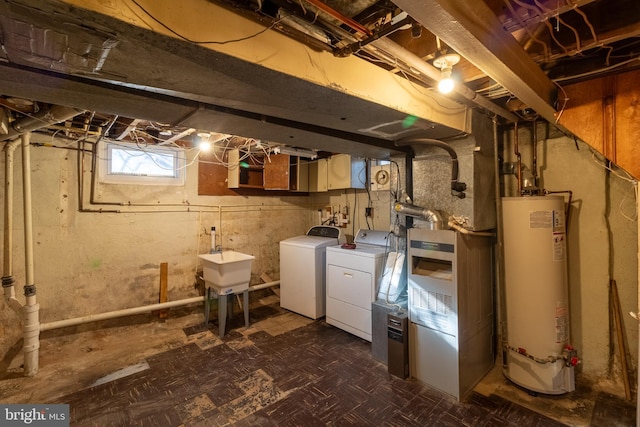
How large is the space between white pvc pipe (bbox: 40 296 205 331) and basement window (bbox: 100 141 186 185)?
145cm

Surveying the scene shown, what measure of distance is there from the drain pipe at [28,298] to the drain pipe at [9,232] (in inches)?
4.2

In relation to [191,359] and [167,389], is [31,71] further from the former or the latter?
[191,359]

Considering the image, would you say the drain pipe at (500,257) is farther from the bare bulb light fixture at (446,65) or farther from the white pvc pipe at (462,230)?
the bare bulb light fixture at (446,65)

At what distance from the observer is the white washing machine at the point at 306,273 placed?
11.8 ft

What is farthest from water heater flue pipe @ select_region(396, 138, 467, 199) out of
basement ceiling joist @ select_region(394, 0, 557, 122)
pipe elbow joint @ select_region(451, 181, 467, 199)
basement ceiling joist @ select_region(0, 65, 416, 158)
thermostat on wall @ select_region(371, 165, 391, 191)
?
thermostat on wall @ select_region(371, 165, 391, 191)

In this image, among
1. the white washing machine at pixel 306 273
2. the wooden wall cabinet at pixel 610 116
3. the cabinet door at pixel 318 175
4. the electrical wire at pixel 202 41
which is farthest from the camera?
the cabinet door at pixel 318 175

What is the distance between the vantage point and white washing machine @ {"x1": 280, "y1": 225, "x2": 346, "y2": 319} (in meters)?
3.59

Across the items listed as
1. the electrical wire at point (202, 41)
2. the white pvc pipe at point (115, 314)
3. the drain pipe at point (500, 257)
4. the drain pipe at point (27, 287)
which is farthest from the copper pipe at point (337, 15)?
the white pvc pipe at point (115, 314)

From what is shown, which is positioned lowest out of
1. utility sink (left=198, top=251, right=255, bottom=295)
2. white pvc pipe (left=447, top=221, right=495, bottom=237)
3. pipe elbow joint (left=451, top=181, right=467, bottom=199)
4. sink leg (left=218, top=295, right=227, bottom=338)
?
sink leg (left=218, top=295, right=227, bottom=338)

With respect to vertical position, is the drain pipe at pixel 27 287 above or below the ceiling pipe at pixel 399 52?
below

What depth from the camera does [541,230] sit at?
83.9 inches

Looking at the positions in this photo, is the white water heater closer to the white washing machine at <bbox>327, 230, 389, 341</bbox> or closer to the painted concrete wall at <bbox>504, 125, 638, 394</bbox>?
the painted concrete wall at <bbox>504, 125, 638, 394</bbox>

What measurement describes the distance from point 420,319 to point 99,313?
3.35 meters

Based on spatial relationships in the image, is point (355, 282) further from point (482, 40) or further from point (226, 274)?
point (482, 40)
